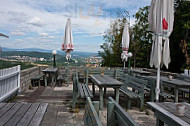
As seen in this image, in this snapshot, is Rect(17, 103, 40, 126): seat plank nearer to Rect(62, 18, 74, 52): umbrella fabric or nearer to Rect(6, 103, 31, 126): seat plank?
Rect(6, 103, 31, 126): seat plank

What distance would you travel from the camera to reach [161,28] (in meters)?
3.88

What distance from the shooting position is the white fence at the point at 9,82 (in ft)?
16.1

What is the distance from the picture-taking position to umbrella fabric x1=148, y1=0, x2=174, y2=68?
3.89m

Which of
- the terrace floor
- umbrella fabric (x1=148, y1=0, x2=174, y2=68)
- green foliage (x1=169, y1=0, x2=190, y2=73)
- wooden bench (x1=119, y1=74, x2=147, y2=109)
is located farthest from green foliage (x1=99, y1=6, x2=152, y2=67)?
umbrella fabric (x1=148, y1=0, x2=174, y2=68)

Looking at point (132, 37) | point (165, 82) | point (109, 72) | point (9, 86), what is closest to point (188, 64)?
point (109, 72)

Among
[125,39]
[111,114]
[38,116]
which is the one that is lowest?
[38,116]

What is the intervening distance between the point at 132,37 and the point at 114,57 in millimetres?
2361

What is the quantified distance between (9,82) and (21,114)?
3492 millimetres

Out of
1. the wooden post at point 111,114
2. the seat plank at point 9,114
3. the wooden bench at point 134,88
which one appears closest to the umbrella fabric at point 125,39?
the wooden bench at point 134,88

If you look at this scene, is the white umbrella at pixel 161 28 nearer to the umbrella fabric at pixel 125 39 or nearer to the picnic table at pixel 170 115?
the picnic table at pixel 170 115

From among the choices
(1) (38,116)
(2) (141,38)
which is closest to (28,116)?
(1) (38,116)

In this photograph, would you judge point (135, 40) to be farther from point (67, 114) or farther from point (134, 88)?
point (67, 114)

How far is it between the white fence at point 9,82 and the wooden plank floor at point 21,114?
92.6 inches

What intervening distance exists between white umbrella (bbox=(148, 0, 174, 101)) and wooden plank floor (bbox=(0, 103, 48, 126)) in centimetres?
245
